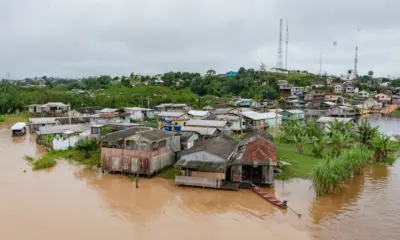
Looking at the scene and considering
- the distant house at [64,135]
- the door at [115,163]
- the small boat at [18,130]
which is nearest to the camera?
the door at [115,163]

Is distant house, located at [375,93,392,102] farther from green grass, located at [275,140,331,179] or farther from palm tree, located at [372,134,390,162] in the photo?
palm tree, located at [372,134,390,162]

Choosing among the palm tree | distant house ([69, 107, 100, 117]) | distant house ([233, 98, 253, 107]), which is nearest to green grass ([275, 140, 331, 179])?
the palm tree

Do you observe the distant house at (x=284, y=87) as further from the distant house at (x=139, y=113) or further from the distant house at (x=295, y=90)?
the distant house at (x=139, y=113)

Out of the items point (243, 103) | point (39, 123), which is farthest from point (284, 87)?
point (39, 123)

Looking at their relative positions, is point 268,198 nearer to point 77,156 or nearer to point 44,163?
point 77,156

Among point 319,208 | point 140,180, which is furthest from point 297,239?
point 140,180

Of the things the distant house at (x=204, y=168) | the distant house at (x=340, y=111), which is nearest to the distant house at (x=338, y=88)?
the distant house at (x=340, y=111)

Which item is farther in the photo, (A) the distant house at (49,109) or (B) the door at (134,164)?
(A) the distant house at (49,109)
